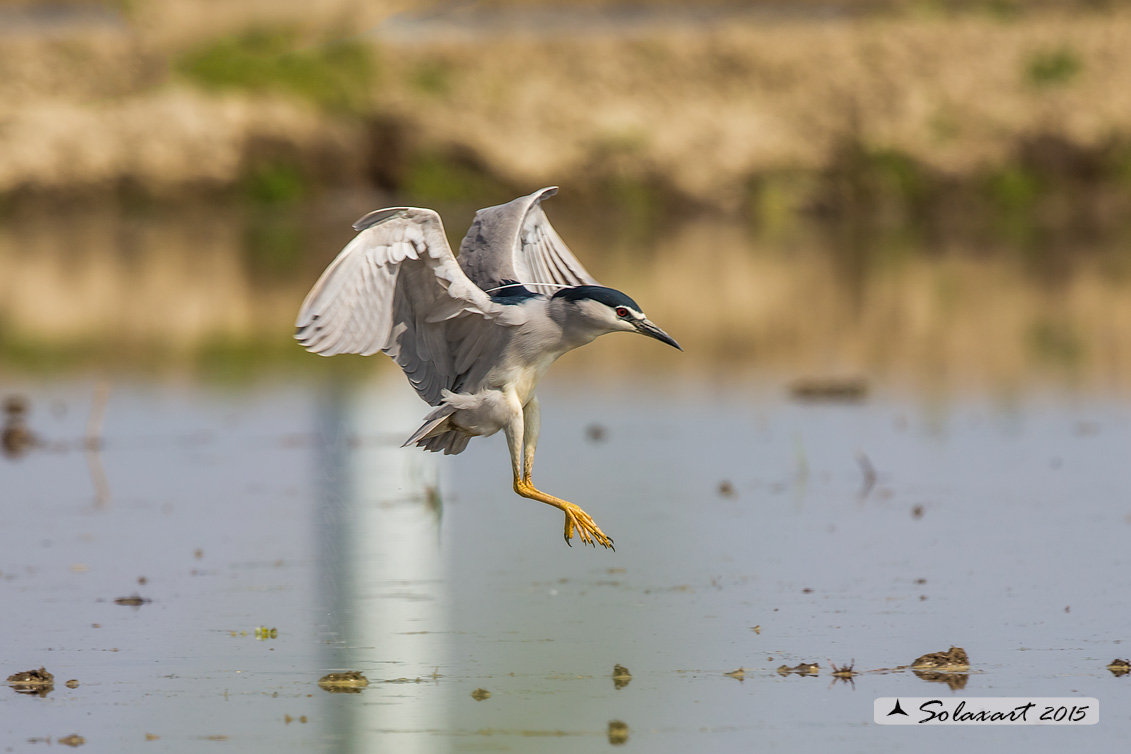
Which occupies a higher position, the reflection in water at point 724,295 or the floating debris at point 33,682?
the reflection in water at point 724,295

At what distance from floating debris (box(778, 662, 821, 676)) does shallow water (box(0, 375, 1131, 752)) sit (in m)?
0.07

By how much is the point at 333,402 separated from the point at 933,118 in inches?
802

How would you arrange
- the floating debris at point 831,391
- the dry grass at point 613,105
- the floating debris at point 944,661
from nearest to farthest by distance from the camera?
the floating debris at point 944,661, the floating debris at point 831,391, the dry grass at point 613,105

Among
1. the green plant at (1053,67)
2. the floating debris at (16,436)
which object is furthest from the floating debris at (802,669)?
the green plant at (1053,67)

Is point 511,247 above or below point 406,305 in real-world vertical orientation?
above

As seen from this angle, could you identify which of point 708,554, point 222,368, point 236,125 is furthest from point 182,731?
point 236,125

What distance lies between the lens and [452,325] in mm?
7504

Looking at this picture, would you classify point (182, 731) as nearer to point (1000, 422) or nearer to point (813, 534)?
point (813, 534)

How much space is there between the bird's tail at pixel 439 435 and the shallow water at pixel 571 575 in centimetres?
70

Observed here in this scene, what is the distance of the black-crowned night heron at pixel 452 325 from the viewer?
7.07 meters

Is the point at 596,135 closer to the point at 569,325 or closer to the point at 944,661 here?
the point at 569,325

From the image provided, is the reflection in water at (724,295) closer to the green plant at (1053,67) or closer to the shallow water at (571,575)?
the shallow water at (571,575)

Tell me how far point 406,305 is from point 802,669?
2.15 metres

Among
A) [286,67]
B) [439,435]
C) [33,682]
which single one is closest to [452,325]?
[439,435]
